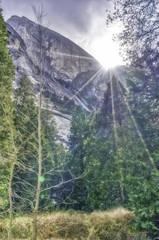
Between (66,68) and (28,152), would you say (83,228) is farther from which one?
(66,68)

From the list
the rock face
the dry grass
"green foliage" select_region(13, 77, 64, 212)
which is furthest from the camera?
the rock face

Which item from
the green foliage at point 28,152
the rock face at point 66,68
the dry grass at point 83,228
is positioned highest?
the rock face at point 66,68

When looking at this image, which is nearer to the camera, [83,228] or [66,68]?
[83,228]

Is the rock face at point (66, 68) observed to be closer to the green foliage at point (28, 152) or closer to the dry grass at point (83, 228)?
the green foliage at point (28, 152)

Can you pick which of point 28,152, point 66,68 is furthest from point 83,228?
point 66,68

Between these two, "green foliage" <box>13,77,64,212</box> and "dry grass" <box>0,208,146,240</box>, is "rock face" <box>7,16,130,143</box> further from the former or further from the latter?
"dry grass" <box>0,208,146,240</box>

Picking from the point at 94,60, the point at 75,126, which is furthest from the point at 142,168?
the point at 94,60

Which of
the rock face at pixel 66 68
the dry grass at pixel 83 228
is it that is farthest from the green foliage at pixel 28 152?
the rock face at pixel 66 68

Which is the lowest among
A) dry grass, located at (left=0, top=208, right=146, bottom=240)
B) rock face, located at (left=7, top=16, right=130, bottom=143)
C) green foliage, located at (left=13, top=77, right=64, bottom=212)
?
dry grass, located at (left=0, top=208, right=146, bottom=240)

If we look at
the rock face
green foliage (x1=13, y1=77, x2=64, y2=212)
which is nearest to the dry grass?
green foliage (x1=13, y1=77, x2=64, y2=212)

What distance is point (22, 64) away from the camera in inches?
2815

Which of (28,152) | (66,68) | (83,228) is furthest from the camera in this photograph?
(66,68)

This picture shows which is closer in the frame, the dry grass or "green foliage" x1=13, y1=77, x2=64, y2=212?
"green foliage" x1=13, y1=77, x2=64, y2=212

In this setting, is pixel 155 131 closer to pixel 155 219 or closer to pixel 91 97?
pixel 155 219
